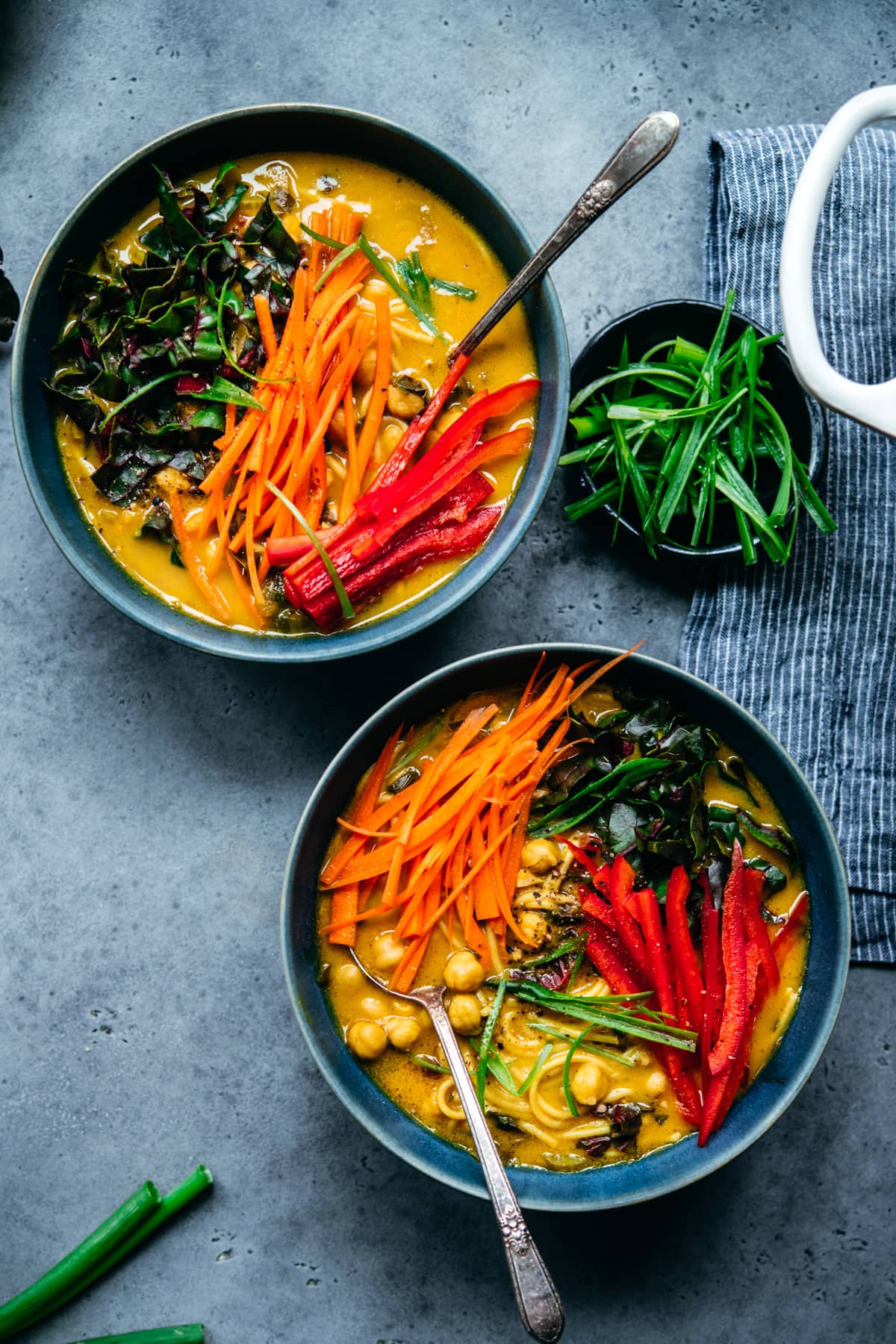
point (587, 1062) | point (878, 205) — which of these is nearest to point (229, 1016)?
point (587, 1062)

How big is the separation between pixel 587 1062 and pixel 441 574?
1172 mm

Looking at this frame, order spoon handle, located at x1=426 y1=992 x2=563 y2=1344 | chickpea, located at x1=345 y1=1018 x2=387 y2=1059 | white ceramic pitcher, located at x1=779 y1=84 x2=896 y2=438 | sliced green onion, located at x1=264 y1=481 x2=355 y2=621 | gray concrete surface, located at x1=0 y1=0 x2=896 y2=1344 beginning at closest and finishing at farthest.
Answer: white ceramic pitcher, located at x1=779 y1=84 x2=896 y2=438 → spoon handle, located at x1=426 y1=992 x2=563 y2=1344 → sliced green onion, located at x1=264 y1=481 x2=355 y2=621 → chickpea, located at x1=345 y1=1018 x2=387 y2=1059 → gray concrete surface, located at x1=0 y1=0 x2=896 y2=1344

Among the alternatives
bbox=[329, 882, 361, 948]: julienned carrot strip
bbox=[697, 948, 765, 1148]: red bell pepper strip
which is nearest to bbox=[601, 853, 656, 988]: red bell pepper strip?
bbox=[697, 948, 765, 1148]: red bell pepper strip

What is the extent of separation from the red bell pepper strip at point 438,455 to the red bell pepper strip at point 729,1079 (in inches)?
50.7

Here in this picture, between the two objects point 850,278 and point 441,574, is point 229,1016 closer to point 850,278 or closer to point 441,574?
point 441,574

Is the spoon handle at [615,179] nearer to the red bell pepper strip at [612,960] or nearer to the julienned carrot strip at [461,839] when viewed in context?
the julienned carrot strip at [461,839]

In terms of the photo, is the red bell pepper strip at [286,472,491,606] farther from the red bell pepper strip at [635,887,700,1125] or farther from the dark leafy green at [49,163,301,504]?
the red bell pepper strip at [635,887,700,1125]

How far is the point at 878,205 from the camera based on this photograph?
290 cm

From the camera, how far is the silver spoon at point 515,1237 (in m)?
2.31

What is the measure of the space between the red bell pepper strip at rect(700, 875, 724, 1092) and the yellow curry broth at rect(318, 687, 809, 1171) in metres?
0.13

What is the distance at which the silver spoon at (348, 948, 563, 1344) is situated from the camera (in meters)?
2.31

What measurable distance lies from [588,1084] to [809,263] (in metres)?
1.80

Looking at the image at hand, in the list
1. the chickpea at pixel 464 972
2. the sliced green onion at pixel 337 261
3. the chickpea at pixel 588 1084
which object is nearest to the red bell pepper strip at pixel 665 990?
the chickpea at pixel 588 1084

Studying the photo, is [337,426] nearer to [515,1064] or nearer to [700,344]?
[700,344]
